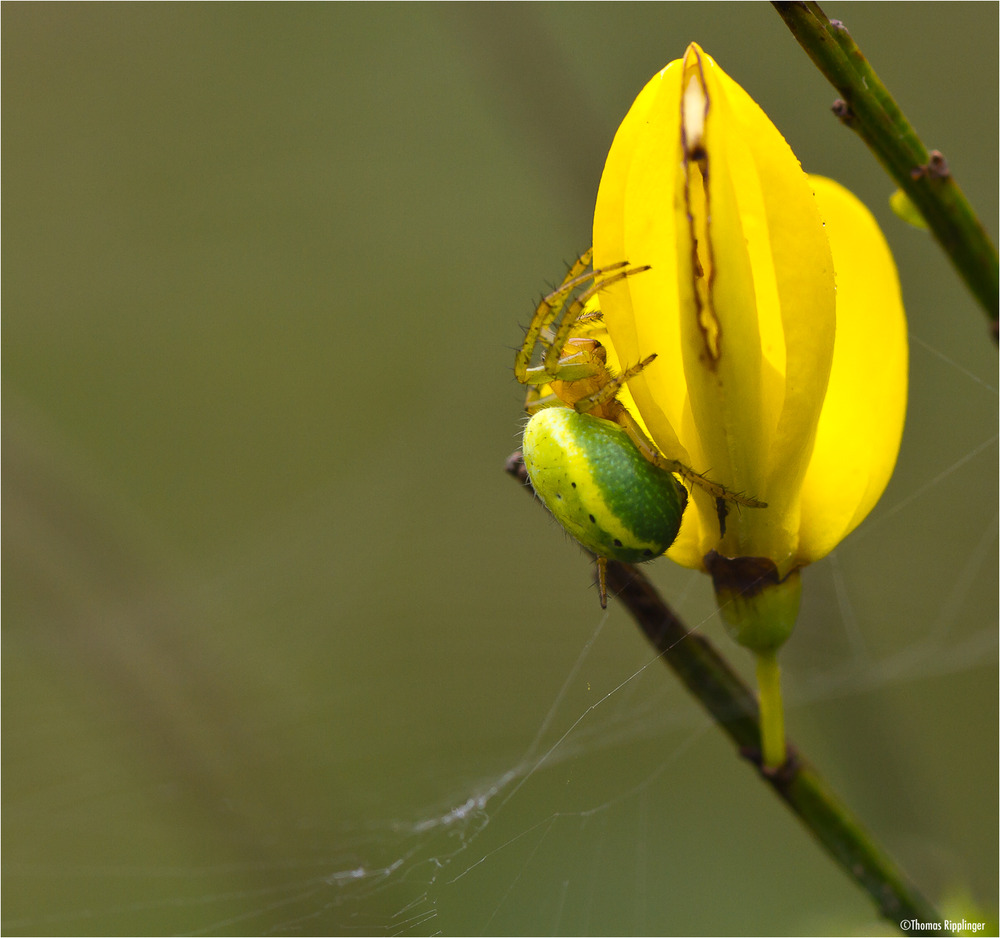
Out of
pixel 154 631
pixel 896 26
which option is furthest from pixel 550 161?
pixel 896 26

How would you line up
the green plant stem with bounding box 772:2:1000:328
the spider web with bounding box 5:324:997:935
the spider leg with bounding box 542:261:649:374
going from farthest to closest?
the spider web with bounding box 5:324:997:935 < the spider leg with bounding box 542:261:649:374 < the green plant stem with bounding box 772:2:1000:328

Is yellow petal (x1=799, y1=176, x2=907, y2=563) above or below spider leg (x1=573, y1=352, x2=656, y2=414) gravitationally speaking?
below

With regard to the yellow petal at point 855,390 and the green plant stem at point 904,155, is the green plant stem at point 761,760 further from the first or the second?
the green plant stem at point 904,155

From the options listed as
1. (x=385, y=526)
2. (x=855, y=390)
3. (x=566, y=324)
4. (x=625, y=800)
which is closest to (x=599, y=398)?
(x=566, y=324)

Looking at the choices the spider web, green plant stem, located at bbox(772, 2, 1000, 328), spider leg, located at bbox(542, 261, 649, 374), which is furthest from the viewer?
the spider web

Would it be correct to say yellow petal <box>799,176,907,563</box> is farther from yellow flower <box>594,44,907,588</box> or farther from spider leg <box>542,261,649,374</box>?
spider leg <box>542,261,649,374</box>

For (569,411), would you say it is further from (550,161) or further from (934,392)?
(934,392)

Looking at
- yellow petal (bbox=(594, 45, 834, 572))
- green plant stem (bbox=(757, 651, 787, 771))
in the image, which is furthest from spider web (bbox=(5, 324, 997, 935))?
yellow petal (bbox=(594, 45, 834, 572))
